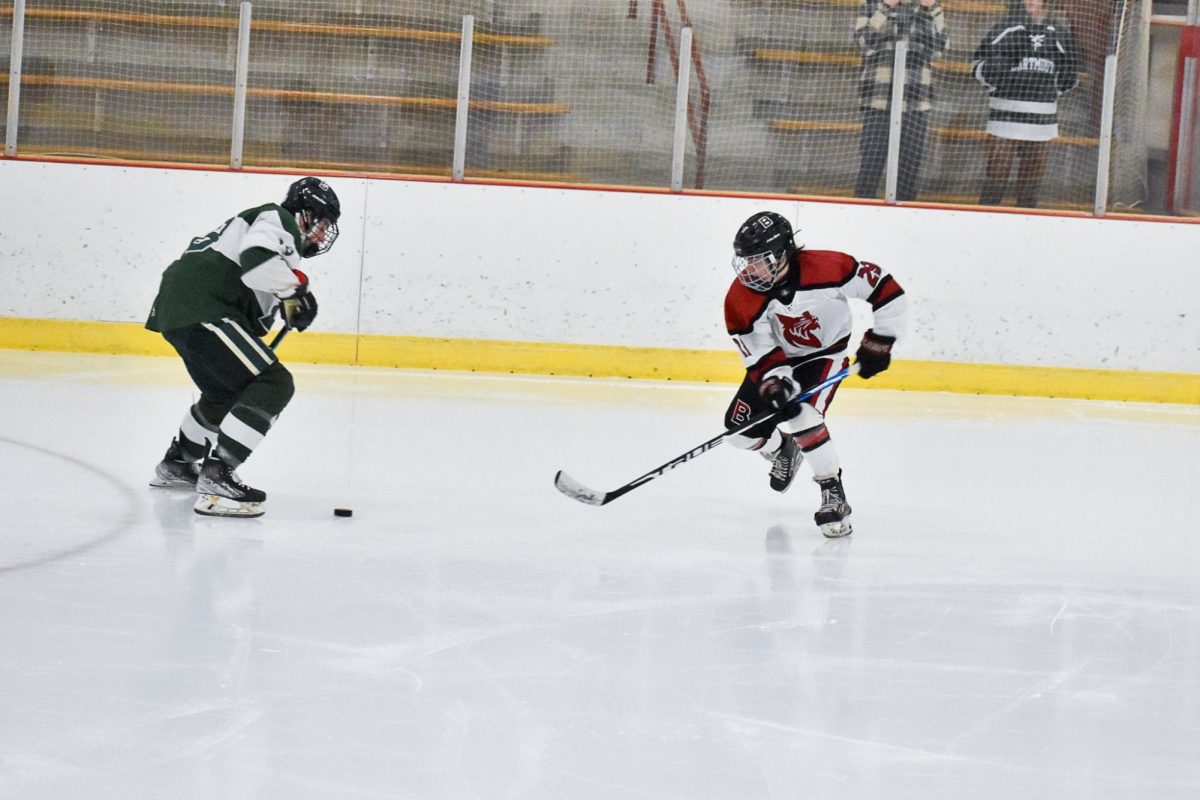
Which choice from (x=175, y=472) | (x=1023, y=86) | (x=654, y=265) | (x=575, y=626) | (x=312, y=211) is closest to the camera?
(x=575, y=626)

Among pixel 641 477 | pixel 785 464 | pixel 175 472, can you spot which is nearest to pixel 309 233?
pixel 175 472

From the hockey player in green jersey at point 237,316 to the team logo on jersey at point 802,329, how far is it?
123 centimetres

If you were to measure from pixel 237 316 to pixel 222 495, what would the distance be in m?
0.44

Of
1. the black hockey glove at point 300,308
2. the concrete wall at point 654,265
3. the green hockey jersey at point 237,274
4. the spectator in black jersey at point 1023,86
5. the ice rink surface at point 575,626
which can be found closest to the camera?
the ice rink surface at point 575,626

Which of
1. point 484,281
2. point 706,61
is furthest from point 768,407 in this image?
point 706,61

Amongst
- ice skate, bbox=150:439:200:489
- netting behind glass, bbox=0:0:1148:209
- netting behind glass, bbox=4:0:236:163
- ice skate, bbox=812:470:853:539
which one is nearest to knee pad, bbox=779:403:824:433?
ice skate, bbox=812:470:853:539

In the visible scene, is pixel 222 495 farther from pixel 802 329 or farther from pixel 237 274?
pixel 802 329

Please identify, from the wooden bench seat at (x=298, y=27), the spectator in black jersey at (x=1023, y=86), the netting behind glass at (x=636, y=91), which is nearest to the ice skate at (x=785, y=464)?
the netting behind glass at (x=636, y=91)

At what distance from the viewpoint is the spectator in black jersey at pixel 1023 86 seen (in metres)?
6.88

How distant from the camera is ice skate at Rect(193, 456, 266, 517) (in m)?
3.32

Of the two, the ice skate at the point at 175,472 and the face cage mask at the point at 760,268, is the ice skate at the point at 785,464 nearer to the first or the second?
the face cage mask at the point at 760,268

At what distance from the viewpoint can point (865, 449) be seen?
197 inches

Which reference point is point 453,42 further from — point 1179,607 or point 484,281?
point 1179,607

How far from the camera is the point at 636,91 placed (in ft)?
22.9
